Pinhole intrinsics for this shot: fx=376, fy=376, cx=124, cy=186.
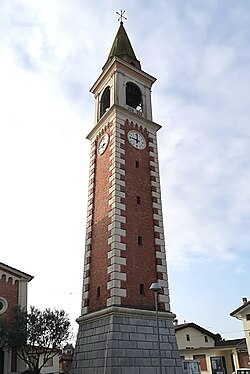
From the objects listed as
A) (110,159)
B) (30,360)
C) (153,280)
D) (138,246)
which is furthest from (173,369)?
(110,159)

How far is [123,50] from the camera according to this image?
96.7 ft

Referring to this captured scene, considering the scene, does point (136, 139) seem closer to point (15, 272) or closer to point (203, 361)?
point (15, 272)

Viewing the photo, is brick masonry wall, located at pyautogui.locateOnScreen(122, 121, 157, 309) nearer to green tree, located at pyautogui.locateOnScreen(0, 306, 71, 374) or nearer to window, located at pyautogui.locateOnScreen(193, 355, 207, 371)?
green tree, located at pyautogui.locateOnScreen(0, 306, 71, 374)

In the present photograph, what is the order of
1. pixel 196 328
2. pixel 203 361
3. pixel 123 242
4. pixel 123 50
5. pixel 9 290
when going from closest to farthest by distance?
pixel 123 242, pixel 9 290, pixel 123 50, pixel 203 361, pixel 196 328

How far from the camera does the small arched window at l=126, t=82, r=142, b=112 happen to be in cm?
2764

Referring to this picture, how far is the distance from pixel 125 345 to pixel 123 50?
21.7 meters

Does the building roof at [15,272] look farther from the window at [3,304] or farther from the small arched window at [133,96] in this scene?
the small arched window at [133,96]

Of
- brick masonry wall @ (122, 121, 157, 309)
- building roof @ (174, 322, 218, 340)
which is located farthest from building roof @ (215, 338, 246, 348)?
brick masonry wall @ (122, 121, 157, 309)

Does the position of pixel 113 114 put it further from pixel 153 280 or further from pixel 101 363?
pixel 101 363

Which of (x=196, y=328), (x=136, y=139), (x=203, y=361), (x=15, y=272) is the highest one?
(x=136, y=139)

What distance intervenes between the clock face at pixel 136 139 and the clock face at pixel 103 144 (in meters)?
1.58

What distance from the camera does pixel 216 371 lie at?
1337 inches

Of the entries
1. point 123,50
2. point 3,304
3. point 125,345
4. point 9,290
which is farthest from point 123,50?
point 125,345

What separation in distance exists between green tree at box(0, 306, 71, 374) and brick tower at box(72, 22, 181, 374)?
3.98 m
